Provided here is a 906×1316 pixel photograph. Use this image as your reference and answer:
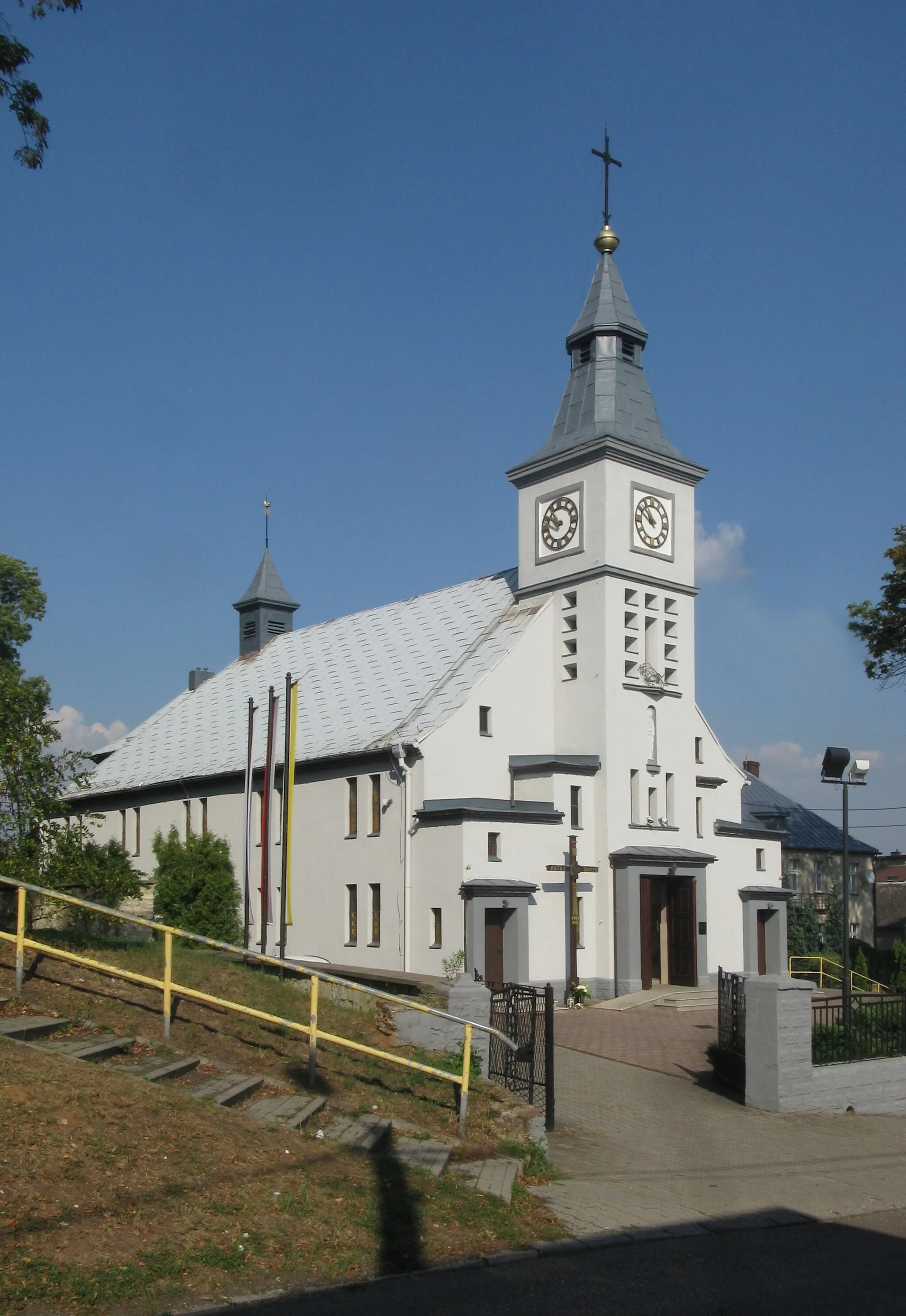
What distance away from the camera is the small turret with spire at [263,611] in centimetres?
4734

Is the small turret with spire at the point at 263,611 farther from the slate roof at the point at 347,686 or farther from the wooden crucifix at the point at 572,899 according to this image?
the wooden crucifix at the point at 572,899

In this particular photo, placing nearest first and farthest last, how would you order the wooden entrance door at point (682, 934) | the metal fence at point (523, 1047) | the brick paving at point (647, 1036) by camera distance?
the metal fence at point (523, 1047), the brick paving at point (647, 1036), the wooden entrance door at point (682, 934)

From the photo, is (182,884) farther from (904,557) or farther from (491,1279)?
(491,1279)

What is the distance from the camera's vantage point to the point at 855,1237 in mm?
9664

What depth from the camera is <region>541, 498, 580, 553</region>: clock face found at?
104ft

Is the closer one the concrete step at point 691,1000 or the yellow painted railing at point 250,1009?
the yellow painted railing at point 250,1009

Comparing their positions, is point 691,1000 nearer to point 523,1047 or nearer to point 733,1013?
point 733,1013

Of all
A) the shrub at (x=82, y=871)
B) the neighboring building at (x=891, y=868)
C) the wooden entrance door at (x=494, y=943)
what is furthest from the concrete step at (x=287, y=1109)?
the neighboring building at (x=891, y=868)

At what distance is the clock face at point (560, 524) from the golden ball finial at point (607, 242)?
856 cm

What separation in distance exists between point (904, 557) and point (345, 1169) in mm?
22994

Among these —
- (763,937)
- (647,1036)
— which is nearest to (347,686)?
(763,937)

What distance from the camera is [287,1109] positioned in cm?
1029

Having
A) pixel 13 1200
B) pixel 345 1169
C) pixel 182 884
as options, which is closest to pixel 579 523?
pixel 182 884

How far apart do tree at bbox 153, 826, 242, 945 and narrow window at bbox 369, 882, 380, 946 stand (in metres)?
5.80
